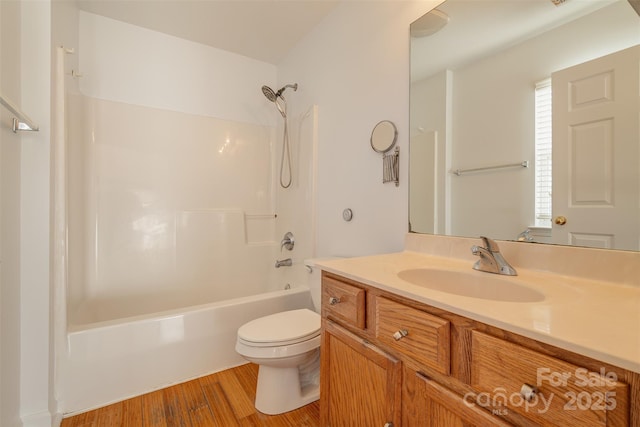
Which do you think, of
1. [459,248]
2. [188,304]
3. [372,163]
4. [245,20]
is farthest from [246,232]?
[459,248]

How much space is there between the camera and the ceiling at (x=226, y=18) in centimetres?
184

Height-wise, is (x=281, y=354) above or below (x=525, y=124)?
below

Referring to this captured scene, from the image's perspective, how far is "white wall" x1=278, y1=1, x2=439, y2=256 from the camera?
4.67 ft

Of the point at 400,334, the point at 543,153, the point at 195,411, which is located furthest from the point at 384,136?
the point at 195,411

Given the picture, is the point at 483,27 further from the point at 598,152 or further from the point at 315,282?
the point at 315,282

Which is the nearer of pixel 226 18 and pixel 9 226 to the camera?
pixel 9 226

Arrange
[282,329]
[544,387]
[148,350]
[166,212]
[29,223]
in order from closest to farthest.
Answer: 1. [544,387]
2. [29,223]
3. [282,329]
4. [148,350]
5. [166,212]

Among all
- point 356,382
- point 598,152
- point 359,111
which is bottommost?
point 356,382

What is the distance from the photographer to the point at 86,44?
6.34 feet

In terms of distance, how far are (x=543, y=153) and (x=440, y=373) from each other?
0.81 m

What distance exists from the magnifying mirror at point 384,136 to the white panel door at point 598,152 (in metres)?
0.65

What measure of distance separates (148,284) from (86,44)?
1777 mm

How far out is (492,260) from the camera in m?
0.94

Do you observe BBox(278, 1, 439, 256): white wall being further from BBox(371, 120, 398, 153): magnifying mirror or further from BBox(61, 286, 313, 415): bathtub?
BBox(61, 286, 313, 415): bathtub
